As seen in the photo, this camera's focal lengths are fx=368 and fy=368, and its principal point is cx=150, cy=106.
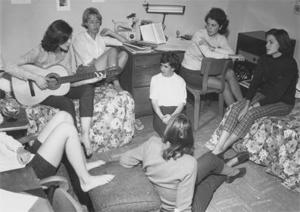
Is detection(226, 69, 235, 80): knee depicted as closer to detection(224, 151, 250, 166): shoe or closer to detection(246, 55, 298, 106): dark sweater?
detection(246, 55, 298, 106): dark sweater

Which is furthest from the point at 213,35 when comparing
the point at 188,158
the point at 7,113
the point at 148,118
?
the point at 7,113

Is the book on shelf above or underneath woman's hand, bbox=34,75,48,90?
above

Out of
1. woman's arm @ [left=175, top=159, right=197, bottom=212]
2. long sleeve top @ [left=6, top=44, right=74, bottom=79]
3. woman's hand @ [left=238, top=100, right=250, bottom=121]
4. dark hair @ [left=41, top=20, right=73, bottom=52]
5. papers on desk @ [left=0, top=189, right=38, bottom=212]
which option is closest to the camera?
papers on desk @ [left=0, top=189, right=38, bottom=212]

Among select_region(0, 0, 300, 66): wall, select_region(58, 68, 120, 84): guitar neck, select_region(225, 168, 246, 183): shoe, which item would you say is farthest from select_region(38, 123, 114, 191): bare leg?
select_region(0, 0, 300, 66): wall

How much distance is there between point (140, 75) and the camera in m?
3.82

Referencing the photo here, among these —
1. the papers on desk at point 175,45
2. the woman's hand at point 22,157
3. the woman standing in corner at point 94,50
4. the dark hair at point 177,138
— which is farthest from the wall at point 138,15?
the dark hair at point 177,138

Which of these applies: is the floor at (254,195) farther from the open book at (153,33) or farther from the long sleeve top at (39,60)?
the open book at (153,33)

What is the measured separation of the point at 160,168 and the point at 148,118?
5.91 ft

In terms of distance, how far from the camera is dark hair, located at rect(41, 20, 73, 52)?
306 centimetres

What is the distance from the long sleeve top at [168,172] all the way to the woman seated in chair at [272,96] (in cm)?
110

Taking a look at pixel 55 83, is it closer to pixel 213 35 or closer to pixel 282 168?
pixel 213 35

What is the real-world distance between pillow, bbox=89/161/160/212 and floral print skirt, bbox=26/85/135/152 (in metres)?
1.00

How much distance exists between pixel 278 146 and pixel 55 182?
1.94 metres

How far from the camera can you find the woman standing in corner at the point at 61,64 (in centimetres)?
299
